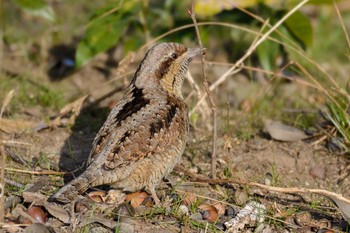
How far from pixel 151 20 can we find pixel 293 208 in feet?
10.4

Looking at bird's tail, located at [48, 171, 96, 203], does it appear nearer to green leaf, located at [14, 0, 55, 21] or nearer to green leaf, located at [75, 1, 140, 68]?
green leaf, located at [75, 1, 140, 68]

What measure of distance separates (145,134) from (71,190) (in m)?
0.68

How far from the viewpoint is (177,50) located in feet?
16.8

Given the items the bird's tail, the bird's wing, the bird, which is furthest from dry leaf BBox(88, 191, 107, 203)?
the bird's tail

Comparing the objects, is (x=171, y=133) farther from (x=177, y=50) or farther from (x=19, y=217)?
(x=19, y=217)

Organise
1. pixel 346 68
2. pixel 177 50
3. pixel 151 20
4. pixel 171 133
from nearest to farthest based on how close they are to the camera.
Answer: pixel 171 133
pixel 177 50
pixel 151 20
pixel 346 68

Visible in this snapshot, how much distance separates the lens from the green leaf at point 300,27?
6.57 meters

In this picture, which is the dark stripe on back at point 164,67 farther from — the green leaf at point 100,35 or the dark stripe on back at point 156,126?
the green leaf at point 100,35

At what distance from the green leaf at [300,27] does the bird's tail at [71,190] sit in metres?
3.14

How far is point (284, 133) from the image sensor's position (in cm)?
581

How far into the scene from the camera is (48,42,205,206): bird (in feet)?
14.4

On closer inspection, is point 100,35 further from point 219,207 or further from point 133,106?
point 219,207

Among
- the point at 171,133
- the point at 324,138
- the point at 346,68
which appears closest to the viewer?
the point at 171,133

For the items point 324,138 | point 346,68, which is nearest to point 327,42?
point 346,68
